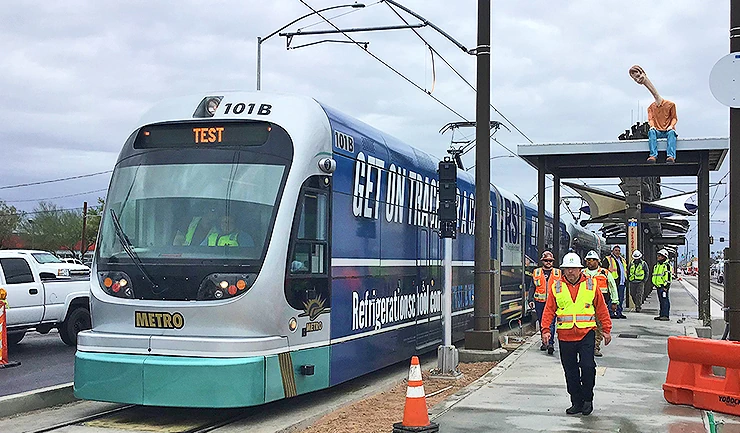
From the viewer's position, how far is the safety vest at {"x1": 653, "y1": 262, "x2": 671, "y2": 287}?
846 inches

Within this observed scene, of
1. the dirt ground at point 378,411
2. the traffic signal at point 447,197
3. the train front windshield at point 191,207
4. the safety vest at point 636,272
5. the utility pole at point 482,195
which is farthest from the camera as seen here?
the safety vest at point 636,272

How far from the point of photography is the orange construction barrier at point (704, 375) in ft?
30.8

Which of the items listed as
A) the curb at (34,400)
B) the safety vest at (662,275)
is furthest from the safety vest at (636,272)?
the curb at (34,400)

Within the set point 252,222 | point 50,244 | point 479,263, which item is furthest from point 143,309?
point 50,244

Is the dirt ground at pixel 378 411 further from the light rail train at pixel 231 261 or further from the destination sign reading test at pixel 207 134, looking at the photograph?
the destination sign reading test at pixel 207 134

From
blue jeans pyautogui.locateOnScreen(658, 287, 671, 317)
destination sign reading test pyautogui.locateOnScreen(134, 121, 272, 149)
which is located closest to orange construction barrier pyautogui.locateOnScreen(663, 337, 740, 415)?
destination sign reading test pyautogui.locateOnScreen(134, 121, 272, 149)

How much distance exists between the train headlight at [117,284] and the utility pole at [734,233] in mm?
7319

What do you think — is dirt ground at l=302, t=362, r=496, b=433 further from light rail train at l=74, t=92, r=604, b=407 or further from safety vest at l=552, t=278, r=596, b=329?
safety vest at l=552, t=278, r=596, b=329

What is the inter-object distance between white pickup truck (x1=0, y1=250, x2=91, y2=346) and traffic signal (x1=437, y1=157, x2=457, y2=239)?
8050 mm

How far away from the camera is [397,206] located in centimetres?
1266

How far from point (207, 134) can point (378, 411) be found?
3.85 meters

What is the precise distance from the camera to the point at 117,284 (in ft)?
30.4

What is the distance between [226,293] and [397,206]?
4.38m

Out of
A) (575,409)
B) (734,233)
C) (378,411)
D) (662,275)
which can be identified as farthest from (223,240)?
(662,275)
